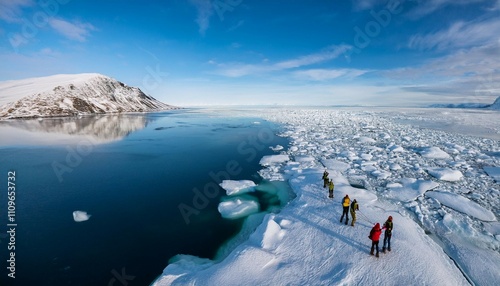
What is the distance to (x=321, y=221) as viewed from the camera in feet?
37.2

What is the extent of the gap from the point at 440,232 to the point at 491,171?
13.7 metres

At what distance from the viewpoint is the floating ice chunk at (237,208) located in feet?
43.0

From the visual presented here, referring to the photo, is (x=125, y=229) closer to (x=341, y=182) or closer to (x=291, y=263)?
(x=291, y=263)

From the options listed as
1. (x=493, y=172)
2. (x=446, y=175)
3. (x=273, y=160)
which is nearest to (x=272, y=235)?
(x=273, y=160)

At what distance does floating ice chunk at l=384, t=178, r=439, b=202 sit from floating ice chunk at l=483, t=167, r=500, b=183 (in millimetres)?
5985

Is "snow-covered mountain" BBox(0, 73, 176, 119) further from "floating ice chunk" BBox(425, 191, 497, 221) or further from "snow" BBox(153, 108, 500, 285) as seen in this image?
"floating ice chunk" BBox(425, 191, 497, 221)

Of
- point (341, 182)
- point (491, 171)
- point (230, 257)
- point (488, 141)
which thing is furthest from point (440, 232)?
point (488, 141)

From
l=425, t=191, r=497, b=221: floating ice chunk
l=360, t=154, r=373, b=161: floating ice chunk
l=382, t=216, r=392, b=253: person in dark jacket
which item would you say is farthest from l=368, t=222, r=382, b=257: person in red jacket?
l=360, t=154, r=373, b=161: floating ice chunk

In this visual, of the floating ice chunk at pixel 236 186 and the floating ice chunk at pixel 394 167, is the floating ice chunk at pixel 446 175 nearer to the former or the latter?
the floating ice chunk at pixel 394 167

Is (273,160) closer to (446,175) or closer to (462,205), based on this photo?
(446,175)

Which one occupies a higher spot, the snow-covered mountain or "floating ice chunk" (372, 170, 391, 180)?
the snow-covered mountain

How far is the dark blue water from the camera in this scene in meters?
9.16

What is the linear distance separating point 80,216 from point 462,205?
2215cm

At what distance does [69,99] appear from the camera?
98.9 meters
